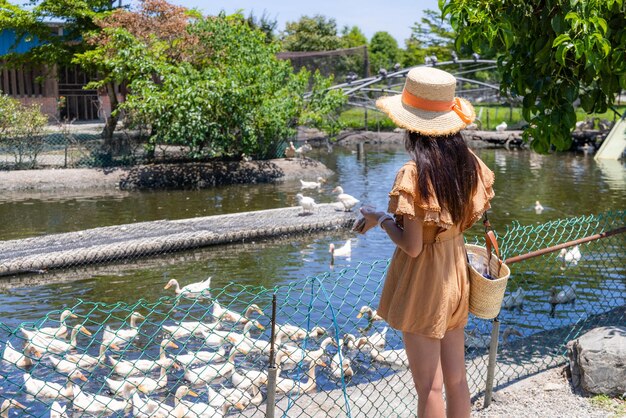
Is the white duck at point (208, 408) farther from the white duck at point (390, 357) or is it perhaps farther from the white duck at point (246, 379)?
the white duck at point (390, 357)

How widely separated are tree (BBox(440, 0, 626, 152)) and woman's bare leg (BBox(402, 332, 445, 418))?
274cm

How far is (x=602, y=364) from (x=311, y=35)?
38.4m

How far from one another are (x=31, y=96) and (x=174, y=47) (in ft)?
35.3

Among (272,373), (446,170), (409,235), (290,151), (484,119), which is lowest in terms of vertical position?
(484,119)

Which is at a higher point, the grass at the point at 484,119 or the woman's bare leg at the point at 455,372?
the woman's bare leg at the point at 455,372

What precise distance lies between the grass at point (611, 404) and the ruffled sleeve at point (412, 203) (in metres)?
2.01

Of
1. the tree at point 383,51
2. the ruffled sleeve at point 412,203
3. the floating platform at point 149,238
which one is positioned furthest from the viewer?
the tree at point 383,51

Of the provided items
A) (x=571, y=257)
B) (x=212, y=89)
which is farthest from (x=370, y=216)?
(x=212, y=89)

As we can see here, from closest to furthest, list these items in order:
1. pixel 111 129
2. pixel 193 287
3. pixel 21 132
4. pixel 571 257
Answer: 1. pixel 193 287
2. pixel 571 257
3. pixel 21 132
4. pixel 111 129

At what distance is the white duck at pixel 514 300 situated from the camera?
8141 millimetres

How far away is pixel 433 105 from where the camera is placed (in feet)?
11.3

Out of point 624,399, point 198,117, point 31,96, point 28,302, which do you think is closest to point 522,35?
point 624,399

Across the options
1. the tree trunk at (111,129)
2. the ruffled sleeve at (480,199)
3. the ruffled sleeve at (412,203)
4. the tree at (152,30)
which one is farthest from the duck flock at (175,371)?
the tree at (152,30)

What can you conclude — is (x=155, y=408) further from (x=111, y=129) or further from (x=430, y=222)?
(x=111, y=129)
